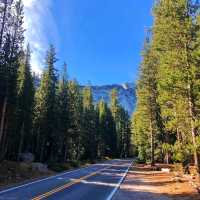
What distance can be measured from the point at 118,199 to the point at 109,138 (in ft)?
326

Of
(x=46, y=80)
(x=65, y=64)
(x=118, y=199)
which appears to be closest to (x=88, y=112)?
(x=65, y=64)

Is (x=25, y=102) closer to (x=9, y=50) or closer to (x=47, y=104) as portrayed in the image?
(x=47, y=104)

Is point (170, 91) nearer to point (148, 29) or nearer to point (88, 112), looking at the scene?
point (148, 29)

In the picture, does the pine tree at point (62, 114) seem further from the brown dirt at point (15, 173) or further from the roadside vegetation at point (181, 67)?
the roadside vegetation at point (181, 67)

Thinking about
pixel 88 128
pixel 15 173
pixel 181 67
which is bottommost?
pixel 15 173

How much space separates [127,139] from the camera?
458 feet

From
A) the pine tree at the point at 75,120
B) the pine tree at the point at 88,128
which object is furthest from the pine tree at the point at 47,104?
the pine tree at the point at 88,128

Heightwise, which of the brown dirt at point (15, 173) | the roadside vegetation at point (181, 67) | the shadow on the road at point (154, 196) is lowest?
the shadow on the road at point (154, 196)

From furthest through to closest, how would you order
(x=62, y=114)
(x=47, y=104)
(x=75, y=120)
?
1. (x=75, y=120)
2. (x=62, y=114)
3. (x=47, y=104)

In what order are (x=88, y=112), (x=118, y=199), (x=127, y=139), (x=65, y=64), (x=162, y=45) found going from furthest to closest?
(x=127, y=139), (x=88, y=112), (x=65, y=64), (x=162, y=45), (x=118, y=199)

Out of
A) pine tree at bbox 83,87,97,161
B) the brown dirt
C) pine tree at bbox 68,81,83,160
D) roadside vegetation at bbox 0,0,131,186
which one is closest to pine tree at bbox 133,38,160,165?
roadside vegetation at bbox 0,0,131,186

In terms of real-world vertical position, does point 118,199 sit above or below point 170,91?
below

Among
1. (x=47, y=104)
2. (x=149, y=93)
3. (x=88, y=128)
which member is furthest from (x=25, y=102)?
(x=88, y=128)

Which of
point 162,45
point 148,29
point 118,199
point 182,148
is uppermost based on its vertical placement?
point 148,29
